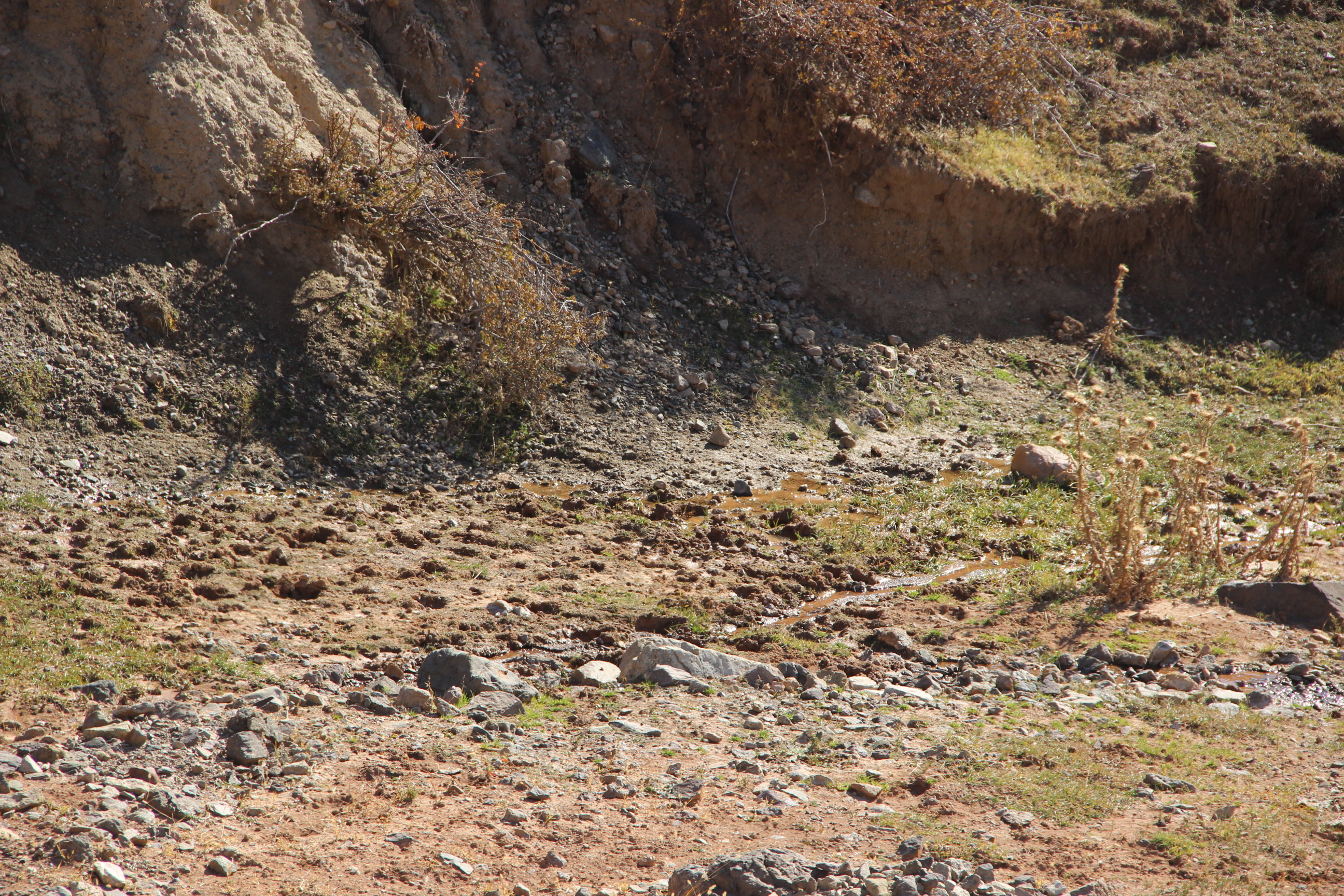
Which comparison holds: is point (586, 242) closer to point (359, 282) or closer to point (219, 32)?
point (359, 282)

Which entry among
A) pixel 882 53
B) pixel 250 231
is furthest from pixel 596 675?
pixel 882 53

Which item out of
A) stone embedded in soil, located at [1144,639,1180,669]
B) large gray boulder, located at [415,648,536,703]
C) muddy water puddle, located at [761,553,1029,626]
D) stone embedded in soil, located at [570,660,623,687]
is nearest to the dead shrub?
muddy water puddle, located at [761,553,1029,626]

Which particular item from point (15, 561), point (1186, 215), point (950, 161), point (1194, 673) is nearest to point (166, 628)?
point (15, 561)

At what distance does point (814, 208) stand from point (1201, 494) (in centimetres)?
575

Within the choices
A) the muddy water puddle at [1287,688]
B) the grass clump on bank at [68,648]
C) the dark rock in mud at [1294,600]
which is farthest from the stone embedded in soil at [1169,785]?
the grass clump on bank at [68,648]

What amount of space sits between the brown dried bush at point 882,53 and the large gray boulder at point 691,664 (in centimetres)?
726

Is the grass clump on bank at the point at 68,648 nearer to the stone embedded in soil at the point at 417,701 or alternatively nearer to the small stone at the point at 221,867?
the stone embedded in soil at the point at 417,701

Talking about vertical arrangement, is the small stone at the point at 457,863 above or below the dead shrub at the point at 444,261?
below

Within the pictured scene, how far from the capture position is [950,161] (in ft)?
35.9

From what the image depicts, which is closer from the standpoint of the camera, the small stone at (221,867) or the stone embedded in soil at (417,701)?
the small stone at (221,867)

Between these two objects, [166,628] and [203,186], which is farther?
[203,186]

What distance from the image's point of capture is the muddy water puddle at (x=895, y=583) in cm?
569

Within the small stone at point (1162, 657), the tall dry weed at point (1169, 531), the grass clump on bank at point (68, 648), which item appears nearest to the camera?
the grass clump on bank at point (68, 648)

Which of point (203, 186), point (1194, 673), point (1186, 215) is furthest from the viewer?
point (1186, 215)
